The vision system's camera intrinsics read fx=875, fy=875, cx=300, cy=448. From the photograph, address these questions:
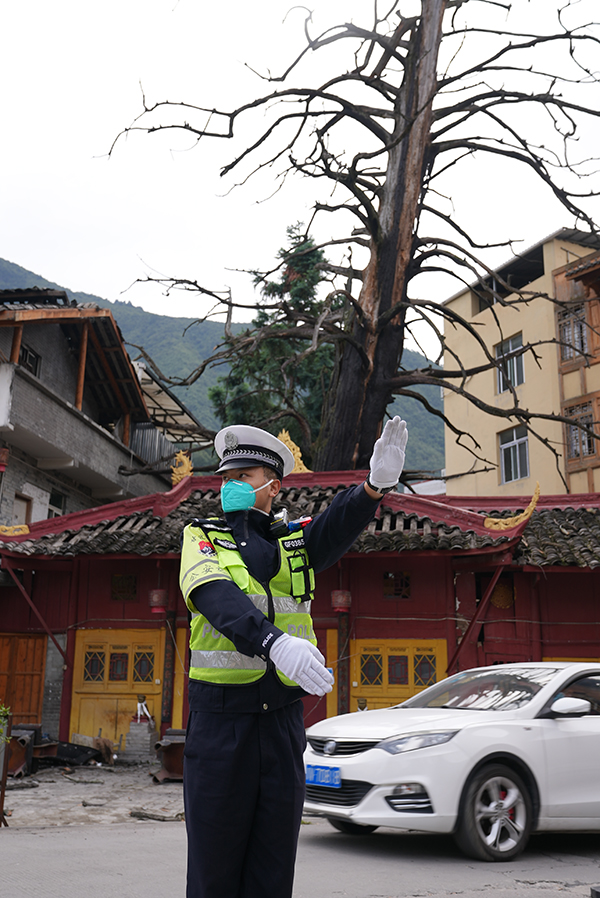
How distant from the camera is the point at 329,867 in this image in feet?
18.7

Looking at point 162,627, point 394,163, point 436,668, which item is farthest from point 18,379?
point 436,668

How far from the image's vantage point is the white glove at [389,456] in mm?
3176

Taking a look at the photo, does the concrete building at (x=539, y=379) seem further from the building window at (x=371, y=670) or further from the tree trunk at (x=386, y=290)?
the building window at (x=371, y=670)

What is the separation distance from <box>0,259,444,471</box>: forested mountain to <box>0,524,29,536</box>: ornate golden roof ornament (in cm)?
5731

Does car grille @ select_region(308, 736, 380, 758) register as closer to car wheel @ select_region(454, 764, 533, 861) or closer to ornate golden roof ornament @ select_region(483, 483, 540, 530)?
car wheel @ select_region(454, 764, 533, 861)

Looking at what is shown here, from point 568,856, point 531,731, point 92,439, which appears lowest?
point 568,856

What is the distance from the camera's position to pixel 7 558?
44.2ft

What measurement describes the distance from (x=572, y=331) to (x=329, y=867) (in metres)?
21.6

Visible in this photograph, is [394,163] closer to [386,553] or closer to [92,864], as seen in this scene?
[386,553]

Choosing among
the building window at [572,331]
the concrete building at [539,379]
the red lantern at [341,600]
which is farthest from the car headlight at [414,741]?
the building window at [572,331]

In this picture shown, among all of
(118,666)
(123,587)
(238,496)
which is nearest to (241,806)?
(238,496)

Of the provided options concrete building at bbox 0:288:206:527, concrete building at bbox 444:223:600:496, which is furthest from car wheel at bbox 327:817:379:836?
concrete building at bbox 444:223:600:496

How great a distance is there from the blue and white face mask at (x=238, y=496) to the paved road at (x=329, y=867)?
2.75m

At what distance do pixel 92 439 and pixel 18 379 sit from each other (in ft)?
13.1
